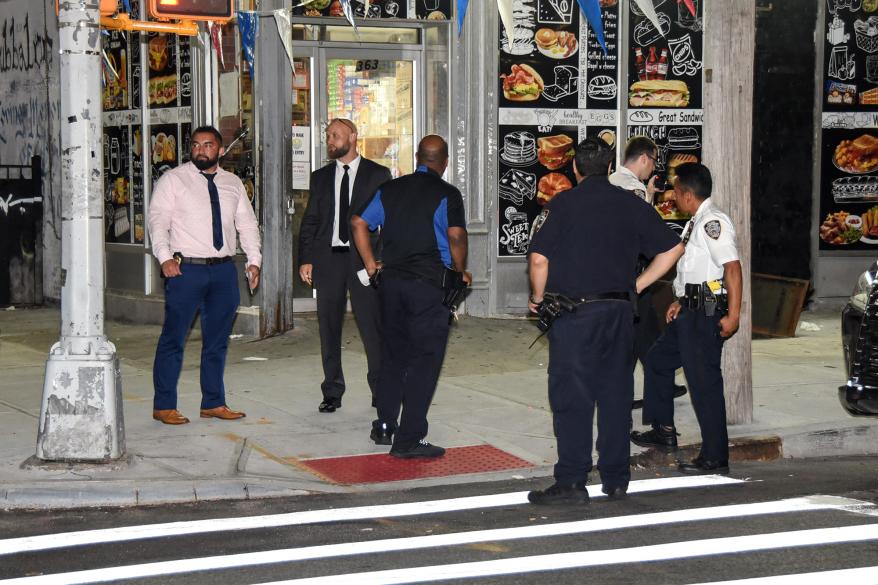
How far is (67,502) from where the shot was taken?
7.49 meters

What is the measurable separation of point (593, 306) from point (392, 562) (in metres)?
1.96

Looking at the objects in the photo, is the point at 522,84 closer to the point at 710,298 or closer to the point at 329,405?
the point at 329,405

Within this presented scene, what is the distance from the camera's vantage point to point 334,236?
982 cm

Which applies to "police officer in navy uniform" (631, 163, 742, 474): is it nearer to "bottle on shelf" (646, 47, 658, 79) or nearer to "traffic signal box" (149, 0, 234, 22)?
"traffic signal box" (149, 0, 234, 22)

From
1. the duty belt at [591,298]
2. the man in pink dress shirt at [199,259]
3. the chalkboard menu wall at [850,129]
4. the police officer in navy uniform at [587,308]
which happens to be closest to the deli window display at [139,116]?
the man in pink dress shirt at [199,259]

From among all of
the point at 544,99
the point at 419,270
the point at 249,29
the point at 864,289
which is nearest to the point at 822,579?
the point at 419,270

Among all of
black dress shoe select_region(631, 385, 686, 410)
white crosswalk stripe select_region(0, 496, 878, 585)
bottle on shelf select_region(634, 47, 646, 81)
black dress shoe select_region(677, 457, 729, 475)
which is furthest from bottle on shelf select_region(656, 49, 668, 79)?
white crosswalk stripe select_region(0, 496, 878, 585)

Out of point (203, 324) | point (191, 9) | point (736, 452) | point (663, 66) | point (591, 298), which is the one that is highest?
point (191, 9)

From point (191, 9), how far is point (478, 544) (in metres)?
4.72

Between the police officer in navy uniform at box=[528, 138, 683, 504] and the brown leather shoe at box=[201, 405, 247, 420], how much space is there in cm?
283

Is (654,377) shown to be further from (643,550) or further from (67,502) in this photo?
(67,502)

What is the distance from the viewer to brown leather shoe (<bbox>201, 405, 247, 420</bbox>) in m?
9.52

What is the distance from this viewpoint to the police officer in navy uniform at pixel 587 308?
7.37m

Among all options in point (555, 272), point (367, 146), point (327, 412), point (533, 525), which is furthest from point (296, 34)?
point (533, 525)
